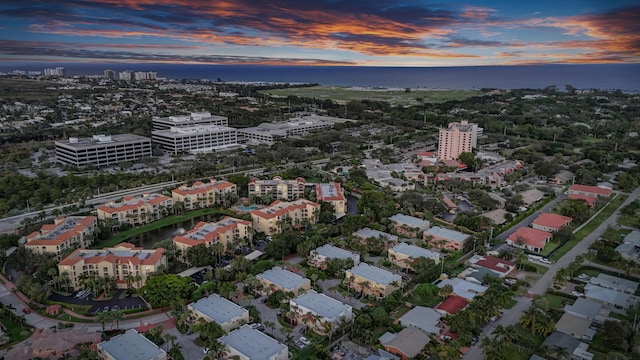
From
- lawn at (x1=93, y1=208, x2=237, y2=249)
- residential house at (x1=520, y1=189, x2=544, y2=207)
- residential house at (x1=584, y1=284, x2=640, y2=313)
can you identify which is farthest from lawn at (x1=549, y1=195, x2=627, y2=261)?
lawn at (x1=93, y1=208, x2=237, y2=249)

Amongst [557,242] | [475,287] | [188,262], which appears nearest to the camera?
[475,287]

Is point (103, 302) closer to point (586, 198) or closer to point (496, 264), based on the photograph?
point (496, 264)

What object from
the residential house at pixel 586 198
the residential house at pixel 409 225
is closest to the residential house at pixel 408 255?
the residential house at pixel 409 225

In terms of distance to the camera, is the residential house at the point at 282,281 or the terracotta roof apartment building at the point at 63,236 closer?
the residential house at the point at 282,281

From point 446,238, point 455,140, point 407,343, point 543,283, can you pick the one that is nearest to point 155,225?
point 446,238

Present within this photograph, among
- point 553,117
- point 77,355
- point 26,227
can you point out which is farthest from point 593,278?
point 553,117

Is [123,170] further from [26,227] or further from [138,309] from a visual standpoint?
[138,309]

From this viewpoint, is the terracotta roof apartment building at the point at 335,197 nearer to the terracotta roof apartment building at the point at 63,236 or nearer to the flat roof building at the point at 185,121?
the terracotta roof apartment building at the point at 63,236
